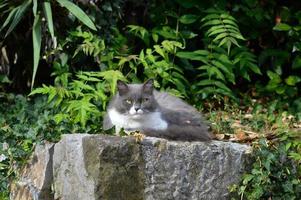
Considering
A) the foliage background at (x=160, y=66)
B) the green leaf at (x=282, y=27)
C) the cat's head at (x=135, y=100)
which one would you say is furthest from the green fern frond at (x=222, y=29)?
the cat's head at (x=135, y=100)

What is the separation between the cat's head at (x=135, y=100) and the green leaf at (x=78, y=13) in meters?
1.04

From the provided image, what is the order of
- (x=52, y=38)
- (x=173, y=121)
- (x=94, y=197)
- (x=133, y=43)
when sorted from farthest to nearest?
(x=133, y=43)
(x=52, y=38)
(x=173, y=121)
(x=94, y=197)

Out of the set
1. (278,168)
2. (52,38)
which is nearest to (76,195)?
(278,168)

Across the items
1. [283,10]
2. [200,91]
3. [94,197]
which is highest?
[283,10]

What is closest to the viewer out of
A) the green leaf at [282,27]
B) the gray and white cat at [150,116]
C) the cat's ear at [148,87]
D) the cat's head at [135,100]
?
the gray and white cat at [150,116]

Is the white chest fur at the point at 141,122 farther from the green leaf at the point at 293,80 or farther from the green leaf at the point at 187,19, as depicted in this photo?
the green leaf at the point at 293,80

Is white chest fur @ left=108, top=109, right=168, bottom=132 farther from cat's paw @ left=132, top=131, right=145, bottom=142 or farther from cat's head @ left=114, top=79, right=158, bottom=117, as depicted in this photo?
cat's paw @ left=132, top=131, right=145, bottom=142

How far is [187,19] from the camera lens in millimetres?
8016

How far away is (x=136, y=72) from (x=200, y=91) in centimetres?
71

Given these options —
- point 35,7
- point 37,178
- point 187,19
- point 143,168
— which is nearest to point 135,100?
point 143,168

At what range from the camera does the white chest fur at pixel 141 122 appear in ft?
18.9

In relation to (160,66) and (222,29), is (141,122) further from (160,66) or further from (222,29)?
(222,29)

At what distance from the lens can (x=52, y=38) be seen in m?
7.29

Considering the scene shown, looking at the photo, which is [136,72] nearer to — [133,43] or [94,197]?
[133,43]
